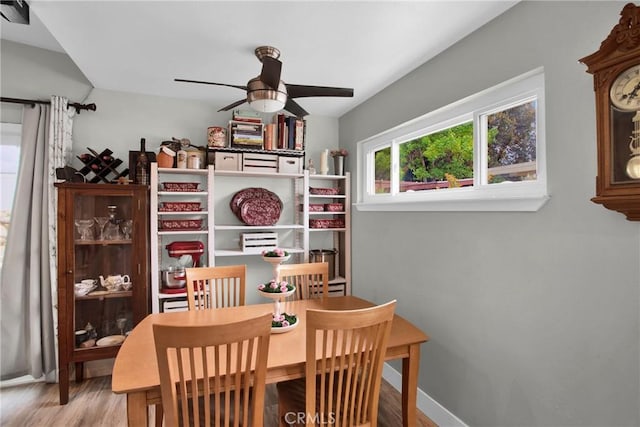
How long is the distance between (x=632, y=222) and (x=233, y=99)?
9.57ft

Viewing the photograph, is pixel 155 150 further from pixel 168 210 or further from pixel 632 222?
pixel 632 222

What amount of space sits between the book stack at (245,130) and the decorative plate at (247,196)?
0.45 meters

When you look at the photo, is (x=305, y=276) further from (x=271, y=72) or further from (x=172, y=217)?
(x=271, y=72)

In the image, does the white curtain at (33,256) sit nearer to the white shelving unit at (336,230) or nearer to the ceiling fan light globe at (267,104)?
the ceiling fan light globe at (267,104)

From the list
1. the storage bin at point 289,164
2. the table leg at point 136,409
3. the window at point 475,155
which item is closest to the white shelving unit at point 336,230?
the storage bin at point 289,164

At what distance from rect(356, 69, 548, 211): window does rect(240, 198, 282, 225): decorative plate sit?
3.16 ft

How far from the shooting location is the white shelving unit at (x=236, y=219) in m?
2.81

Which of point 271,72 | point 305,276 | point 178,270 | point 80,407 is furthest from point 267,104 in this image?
point 80,407

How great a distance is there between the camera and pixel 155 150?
3062 mm

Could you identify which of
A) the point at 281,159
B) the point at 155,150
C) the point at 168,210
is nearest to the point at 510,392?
the point at 281,159

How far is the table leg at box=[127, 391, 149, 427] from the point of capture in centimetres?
125

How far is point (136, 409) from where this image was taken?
1.26 meters

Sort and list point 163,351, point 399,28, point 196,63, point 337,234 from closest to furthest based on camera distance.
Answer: point 163,351, point 399,28, point 196,63, point 337,234

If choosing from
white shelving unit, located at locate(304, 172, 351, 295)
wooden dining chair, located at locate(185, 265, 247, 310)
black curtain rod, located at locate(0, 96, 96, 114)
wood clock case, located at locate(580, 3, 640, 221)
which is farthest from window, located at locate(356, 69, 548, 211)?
black curtain rod, located at locate(0, 96, 96, 114)
